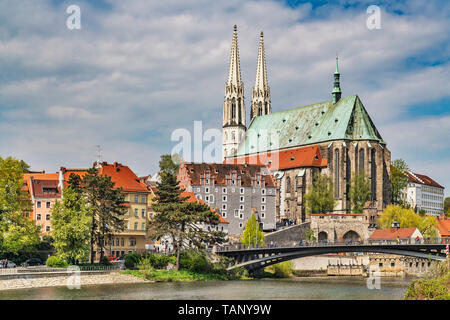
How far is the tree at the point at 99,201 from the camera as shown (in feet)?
206

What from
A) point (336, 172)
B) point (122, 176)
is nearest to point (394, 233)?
point (336, 172)

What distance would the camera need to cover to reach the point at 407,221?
99.9 meters

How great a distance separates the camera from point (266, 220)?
107m

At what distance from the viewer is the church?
115125 millimetres

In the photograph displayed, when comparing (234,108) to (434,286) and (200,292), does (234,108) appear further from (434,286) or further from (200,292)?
(434,286)

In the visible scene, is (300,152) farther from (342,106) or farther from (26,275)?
(26,275)

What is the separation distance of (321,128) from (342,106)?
5354 millimetres

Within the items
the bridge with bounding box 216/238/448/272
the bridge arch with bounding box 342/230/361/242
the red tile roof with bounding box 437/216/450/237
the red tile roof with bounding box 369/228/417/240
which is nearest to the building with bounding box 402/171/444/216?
the red tile roof with bounding box 437/216/450/237

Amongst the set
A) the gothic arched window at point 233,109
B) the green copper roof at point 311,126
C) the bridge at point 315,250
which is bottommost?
the bridge at point 315,250

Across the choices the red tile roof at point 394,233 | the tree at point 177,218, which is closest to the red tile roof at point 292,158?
the red tile roof at point 394,233

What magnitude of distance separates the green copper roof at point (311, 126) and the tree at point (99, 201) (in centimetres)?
6041

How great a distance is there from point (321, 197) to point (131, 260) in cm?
5497

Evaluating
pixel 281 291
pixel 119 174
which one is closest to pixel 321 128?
pixel 119 174

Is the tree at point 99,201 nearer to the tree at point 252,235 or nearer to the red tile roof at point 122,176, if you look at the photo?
the red tile roof at point 122,176
